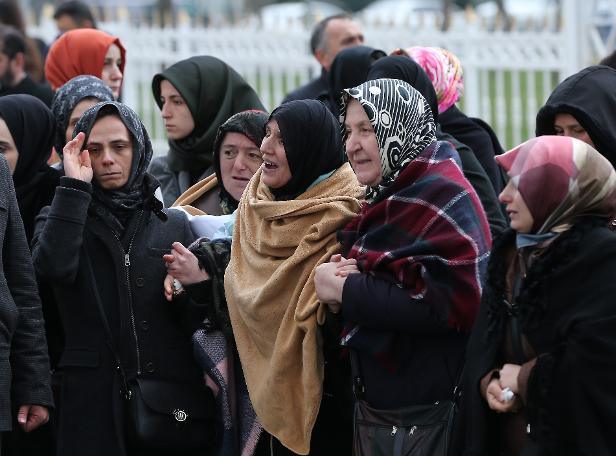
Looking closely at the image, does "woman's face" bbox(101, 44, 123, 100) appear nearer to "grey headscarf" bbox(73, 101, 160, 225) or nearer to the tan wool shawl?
"grey headscarf" bbox(73, 101, 160, 225)

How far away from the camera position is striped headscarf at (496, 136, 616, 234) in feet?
11.2

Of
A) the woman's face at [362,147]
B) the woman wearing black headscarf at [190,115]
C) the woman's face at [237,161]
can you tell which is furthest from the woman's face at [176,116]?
the woman's face at [362,147]

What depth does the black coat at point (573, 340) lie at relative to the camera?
3.34 metres

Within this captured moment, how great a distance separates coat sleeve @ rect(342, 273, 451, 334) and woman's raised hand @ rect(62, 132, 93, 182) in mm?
1071

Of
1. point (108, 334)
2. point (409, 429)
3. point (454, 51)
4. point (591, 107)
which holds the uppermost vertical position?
point (591, 107)

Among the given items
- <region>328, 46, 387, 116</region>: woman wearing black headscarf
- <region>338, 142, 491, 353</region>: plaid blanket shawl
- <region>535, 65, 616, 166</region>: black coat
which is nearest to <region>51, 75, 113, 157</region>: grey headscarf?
<region>328, 46, 387, 116</region>: woman wearing black headscarf

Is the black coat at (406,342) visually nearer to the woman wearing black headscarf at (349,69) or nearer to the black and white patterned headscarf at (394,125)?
the black and white patterned headscarf at (394,125)

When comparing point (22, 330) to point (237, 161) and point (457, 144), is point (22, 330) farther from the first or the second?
point (457, 144)

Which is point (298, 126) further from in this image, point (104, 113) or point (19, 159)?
point (19, 159)

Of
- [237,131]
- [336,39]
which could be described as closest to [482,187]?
[237,131]

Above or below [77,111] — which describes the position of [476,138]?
below

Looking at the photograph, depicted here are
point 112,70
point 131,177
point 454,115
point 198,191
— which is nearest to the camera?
point 131,177

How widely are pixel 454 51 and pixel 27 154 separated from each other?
8051 millimetres

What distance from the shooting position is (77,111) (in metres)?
5.74
